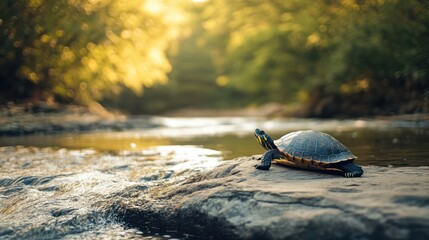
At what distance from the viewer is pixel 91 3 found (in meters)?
22.6

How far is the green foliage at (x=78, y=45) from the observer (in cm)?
1980

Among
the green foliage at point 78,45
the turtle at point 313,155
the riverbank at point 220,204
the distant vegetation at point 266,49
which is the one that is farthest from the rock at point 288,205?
the green foliage at point 78,45

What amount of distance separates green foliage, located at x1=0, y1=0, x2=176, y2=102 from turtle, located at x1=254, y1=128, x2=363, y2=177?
15.1 meters

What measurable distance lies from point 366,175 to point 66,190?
419 centimetres

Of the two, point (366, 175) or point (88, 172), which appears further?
point (88, 172)

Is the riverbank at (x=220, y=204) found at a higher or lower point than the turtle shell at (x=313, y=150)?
lower

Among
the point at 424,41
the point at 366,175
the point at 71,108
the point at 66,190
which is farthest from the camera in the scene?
the point at 71,108

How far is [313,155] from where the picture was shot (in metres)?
6.11

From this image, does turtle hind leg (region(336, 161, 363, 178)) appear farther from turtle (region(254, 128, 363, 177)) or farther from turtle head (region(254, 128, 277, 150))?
turtle head (region(254, 128, 277, 150))

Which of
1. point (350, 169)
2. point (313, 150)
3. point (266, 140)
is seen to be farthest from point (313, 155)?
point (266, 140)

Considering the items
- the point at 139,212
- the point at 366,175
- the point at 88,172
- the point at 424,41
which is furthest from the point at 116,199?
the point at 424,41

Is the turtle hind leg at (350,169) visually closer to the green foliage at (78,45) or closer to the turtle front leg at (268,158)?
the turtle front leg at (268,158)

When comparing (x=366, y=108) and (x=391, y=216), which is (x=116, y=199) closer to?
(x=391, y=216)

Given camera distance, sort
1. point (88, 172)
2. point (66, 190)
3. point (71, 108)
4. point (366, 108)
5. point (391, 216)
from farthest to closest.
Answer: point (366, 108) < point (71, 108) < point (88, 172) < point (66, 190) < point (391, 216)
